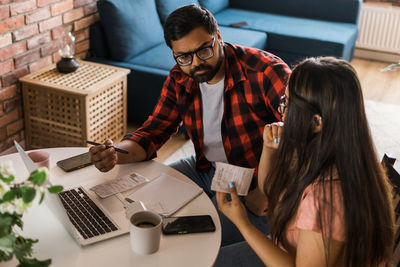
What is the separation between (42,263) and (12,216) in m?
0.10

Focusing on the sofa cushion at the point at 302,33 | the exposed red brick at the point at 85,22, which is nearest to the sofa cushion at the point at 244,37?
the sofa cushion at the point at 302,33

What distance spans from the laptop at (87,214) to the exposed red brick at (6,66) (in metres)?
1.34

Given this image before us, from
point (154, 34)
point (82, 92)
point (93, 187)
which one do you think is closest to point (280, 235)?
point (93, 187)

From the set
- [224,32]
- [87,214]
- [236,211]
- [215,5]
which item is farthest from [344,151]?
[215,5]

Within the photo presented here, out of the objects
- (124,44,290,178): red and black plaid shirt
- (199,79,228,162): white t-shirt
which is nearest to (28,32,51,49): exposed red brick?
(124,44,290,178): red and black plaid shirt

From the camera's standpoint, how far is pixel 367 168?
1.10 metres

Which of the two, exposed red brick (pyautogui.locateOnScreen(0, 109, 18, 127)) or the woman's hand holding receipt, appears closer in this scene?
the woman's hand holding receipt

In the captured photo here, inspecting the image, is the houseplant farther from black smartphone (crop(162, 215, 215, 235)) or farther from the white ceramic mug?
black smartphone (crop(162, 215, 215, 235))

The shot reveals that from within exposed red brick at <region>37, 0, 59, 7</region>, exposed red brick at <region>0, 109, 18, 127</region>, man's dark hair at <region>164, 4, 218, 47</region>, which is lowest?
exposed red brick at <region>0, 109, 18, 127</region>

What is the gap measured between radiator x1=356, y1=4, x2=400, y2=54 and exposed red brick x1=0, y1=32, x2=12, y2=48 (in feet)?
11.5

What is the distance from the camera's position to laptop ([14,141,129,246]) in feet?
3.85

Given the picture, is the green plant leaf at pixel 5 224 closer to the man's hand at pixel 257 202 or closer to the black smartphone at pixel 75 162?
the black smartphone at pixel 75 162

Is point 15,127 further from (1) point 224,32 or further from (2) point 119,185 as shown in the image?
(1) point 224,32

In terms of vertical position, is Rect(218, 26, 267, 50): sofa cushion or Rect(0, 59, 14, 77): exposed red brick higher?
Rect(0, 59, 14, 77): exposed red brick
